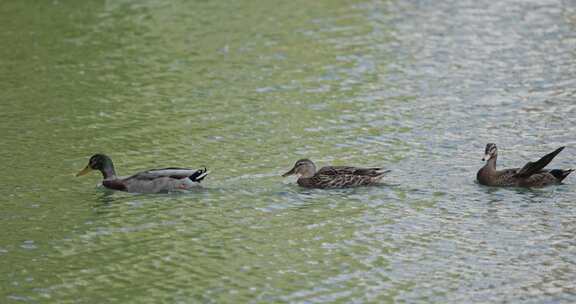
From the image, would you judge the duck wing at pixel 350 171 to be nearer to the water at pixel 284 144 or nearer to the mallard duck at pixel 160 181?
the water at pixel 284 144

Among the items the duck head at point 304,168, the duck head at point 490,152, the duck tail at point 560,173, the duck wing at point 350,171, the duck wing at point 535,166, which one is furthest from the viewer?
the duck head at point 304,168

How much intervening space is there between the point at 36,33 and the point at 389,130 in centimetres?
1329

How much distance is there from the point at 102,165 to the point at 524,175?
6424mm

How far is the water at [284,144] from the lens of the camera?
13188 millimetres

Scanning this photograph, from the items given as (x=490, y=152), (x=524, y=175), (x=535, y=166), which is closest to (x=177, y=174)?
(x=490, y=152)

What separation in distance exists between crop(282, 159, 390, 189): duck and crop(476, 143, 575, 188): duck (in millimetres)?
1480

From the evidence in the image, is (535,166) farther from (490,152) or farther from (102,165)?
(102,165)

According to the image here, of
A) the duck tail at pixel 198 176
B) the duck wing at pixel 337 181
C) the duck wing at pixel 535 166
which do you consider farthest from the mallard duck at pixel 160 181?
the duck wing at pixel 535 166

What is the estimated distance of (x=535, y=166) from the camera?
1642cm

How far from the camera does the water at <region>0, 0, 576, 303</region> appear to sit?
13188 mm

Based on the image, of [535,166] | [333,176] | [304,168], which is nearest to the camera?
[535,166]

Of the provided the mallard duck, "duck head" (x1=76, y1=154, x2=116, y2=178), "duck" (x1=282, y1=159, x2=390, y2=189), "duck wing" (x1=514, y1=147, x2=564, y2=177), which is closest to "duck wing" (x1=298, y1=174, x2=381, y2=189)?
"duck" (x1=282, y1=159, x2=390, y2=189)

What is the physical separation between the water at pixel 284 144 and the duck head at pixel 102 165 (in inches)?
13.0

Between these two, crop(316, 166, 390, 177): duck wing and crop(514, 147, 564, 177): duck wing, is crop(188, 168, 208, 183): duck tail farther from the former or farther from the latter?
crop(514, 147, 564, 177): duck wing
